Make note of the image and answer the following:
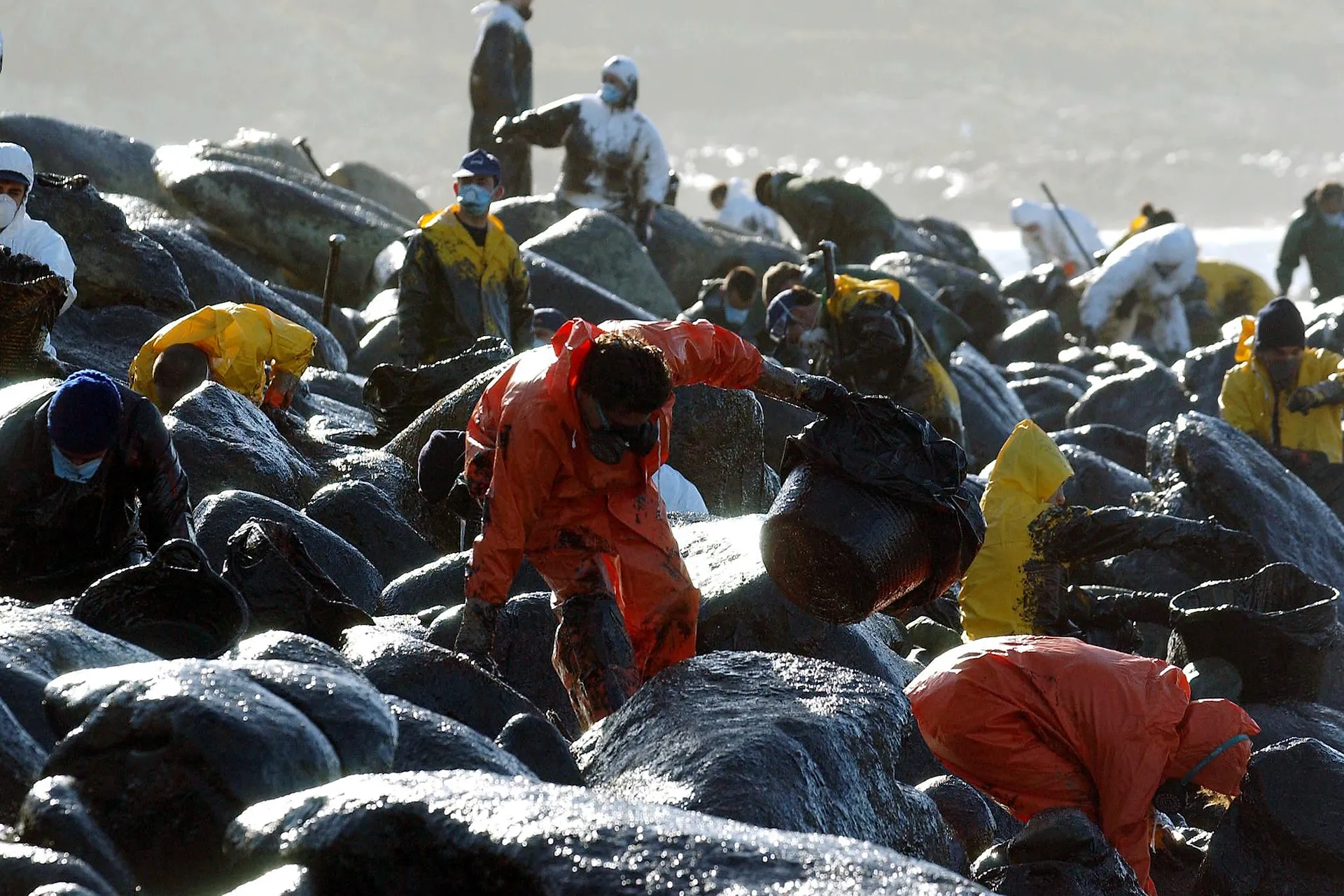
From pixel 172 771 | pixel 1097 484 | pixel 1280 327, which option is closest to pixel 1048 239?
pixel 1280 327

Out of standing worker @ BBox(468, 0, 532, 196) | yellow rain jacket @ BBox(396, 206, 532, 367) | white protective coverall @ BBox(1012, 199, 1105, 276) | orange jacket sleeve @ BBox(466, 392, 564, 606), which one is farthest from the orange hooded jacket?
white protective coverall @ BBox(1012, 199, 1105, 276)

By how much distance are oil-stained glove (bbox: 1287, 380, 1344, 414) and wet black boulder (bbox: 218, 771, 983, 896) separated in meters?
7.12

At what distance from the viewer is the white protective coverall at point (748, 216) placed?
20906mm

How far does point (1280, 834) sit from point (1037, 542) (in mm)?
2088

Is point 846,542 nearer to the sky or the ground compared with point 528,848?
nearer to the sky

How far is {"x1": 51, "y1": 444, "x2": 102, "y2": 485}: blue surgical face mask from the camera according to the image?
498cm

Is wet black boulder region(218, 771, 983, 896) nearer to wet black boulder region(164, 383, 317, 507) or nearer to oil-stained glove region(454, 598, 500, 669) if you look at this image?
oil-stained glove region(454, 598, 500, 669)

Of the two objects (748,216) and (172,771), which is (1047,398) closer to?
(748,216)

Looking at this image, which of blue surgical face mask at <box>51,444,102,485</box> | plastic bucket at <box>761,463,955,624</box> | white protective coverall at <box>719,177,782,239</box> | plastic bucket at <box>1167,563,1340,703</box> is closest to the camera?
plastic bucket at <box>761,463,955,624</box>

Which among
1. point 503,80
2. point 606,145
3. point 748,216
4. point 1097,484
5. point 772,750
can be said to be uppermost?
point 503,80

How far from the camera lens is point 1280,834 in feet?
15.8

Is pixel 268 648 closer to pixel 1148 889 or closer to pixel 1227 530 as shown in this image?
pixel 1148 889

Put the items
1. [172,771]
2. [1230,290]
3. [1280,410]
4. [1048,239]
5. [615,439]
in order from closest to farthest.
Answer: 1. [172,771]
2. [615,439]
3. [1280,410]
4. [1230,290]
5. [1048,239]

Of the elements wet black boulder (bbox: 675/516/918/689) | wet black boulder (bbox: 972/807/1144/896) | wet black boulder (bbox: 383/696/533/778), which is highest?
wet black boulder (bbox: 383/696/533/778)
